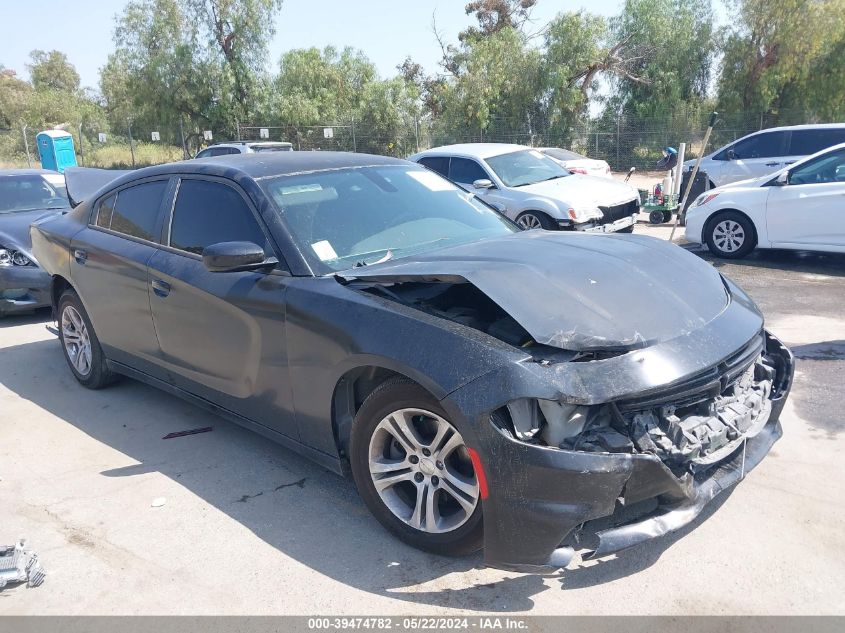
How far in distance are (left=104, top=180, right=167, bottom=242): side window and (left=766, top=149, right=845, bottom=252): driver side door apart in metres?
7.67

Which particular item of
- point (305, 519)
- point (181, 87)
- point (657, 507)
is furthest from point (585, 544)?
point (181, 87)

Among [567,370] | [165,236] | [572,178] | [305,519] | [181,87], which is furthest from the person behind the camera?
[181,87]

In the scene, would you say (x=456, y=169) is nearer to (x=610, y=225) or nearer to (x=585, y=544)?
(x=610, y=225)

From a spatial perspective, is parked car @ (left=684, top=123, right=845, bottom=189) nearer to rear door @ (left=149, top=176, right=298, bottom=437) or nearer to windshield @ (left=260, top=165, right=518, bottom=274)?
windshield @ (left=260, top=165, right=518, bottom=274)

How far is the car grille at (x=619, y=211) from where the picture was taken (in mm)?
10695

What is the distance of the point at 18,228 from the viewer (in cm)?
821

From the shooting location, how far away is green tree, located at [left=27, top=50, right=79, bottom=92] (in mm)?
70312

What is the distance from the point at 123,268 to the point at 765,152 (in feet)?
41.8

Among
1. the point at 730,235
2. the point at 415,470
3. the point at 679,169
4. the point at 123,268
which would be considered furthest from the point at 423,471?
the point at 679,169

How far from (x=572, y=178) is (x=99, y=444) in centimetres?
892

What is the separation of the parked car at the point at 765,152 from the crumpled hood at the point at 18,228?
38.8 feet

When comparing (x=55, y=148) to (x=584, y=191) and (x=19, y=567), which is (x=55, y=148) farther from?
(x=19, y=567)

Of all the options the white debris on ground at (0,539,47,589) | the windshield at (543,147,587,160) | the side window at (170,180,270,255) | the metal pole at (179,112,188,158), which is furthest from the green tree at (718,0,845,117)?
the white debris on ground at (0,539,47,589)

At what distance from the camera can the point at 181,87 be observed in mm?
33250
